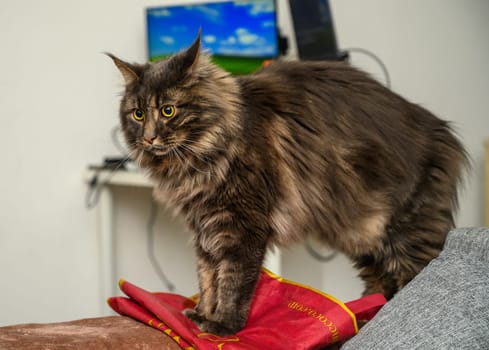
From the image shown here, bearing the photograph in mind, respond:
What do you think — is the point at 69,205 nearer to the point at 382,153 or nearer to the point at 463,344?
the point at 382,153

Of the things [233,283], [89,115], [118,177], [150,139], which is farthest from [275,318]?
[89,115]

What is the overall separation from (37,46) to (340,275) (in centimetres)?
205

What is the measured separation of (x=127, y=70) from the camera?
141cm

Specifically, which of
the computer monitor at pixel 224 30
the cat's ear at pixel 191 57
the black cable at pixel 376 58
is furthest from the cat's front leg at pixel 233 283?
the black cable at pixel 376 58

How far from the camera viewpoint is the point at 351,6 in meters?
2.92

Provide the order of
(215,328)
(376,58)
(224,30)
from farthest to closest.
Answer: (376,58) < (224,30) < (215,328)

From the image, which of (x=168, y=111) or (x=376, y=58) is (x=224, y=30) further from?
(x=168, y=111)

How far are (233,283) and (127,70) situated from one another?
64cm

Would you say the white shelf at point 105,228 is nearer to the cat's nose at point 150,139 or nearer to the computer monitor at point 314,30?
the computer monitor at point 314,30

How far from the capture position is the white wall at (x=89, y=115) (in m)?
2.53

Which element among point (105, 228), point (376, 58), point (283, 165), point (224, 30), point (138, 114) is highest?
point (224, 30)

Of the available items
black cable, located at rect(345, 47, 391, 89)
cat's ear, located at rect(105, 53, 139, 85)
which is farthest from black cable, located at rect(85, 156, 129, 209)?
black cable, located at rect(345, 47, 391, 89)

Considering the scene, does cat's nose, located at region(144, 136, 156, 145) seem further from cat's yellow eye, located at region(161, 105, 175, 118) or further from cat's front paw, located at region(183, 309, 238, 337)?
cat's front paw, located at region(183, 309, 238, 337)

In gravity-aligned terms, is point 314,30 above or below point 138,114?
above
